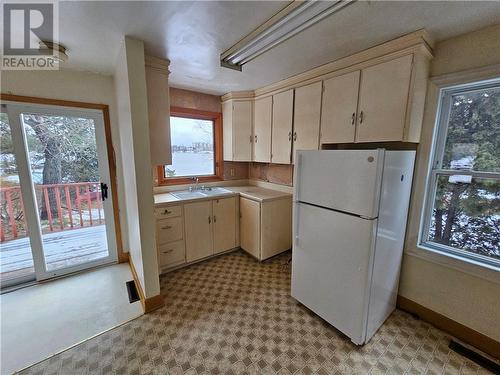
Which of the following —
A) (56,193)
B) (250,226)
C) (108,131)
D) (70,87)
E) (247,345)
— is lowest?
(247,345)

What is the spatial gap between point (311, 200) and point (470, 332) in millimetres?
1573

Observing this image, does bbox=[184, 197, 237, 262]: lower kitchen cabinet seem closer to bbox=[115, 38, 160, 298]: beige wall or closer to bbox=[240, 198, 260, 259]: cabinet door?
bbox=[240, 198, 260, 259]: cabinet door

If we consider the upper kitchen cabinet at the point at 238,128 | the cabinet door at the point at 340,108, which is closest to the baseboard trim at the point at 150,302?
the upper kitchen cabinet at the point at 238,128

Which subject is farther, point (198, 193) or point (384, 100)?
point (198, 193)

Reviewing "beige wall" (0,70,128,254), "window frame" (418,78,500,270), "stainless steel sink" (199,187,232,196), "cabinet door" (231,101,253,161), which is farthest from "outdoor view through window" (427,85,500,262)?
"beige wall" (0,70,128,254)

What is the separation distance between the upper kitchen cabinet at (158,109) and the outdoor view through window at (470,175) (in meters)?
2.47

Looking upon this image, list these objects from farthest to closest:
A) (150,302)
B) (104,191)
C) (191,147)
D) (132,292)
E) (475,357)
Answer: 1. (191,147)
2. (104,191)
3. (132,292)
4. (150,302)
5. (475,357)

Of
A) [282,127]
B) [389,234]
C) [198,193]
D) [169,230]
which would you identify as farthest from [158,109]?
[389,234]

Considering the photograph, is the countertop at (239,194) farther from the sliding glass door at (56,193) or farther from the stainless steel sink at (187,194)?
the sliding glass door at (56,193)

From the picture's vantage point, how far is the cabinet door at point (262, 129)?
9.43 feet

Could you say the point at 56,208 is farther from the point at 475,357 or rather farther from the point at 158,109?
the point at 475,357

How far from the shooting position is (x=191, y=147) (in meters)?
3.22

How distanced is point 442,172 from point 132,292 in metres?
3.16

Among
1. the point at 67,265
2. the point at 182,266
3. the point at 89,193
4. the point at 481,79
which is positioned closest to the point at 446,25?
the point at 481,79
